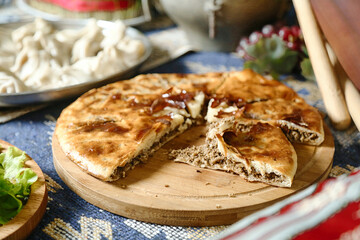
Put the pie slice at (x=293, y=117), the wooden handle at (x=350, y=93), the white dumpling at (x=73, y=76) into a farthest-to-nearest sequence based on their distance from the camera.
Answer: the white dumpling at (x=73, y=76) → the wooden handle at (x=350, y=93) → the pie slice at (x=293, y=117)

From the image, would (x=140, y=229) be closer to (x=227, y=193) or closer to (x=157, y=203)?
(x=157, y=203)

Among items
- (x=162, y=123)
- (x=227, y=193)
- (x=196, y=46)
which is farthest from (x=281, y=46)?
(x=227, y=193)

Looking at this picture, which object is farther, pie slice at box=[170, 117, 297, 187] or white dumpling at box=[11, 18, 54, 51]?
white dumpling at box=[11, 18, 54, 51]

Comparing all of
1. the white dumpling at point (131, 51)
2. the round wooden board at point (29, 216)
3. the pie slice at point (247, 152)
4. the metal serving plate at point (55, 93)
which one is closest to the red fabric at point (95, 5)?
the white dumpling at point (131, 51)

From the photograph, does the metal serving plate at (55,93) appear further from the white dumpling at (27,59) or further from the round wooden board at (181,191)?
the round wooden board at (181,191)

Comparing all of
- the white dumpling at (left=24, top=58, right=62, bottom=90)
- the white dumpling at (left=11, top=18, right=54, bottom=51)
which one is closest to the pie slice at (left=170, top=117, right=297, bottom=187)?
the white dumpling at (left=24, top=58, right=62, bottom=90)

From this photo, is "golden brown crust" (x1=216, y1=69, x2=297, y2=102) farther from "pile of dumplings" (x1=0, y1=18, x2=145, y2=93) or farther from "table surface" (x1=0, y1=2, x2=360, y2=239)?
"pile of dumplings" (x1=0, y1=18, x2=145, y2=93)
